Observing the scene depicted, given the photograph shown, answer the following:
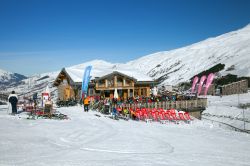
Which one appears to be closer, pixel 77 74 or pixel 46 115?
pixel 46 115

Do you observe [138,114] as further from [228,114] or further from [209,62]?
[209,62]

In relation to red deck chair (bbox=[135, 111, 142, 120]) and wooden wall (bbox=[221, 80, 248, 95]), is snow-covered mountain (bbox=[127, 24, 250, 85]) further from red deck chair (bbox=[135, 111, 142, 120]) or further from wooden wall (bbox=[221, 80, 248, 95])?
red deck chair (bbox=[135, 111, 142, 120])

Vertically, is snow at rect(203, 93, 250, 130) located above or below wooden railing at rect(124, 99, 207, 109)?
below

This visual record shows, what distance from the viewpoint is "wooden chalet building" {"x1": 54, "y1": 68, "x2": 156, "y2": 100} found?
42938 mm

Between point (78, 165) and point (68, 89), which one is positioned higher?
point (68, 89)

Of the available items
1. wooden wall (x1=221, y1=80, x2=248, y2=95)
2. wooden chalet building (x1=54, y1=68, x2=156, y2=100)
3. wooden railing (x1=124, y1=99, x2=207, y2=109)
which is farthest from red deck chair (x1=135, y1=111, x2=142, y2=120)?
wooden wall (x1=221, y1=80, x2=248, y2=95)

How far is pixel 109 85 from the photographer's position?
43250mm

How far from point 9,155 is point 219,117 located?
3845cm

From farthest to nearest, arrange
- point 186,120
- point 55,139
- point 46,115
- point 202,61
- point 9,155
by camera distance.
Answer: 1. point 202,61
2. point 186,120
3. point 46,115
4. point 55,139
5. point 9,155

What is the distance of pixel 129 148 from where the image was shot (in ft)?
41.1

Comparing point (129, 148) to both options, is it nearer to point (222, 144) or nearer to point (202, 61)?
point (222, 144)

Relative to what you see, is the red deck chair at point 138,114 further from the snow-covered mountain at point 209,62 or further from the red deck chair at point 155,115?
the snow-covered mountain at point 209,62

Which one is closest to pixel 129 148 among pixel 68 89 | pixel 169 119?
pixel 169 119

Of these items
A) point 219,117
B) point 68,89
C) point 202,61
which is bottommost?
point 219,117
